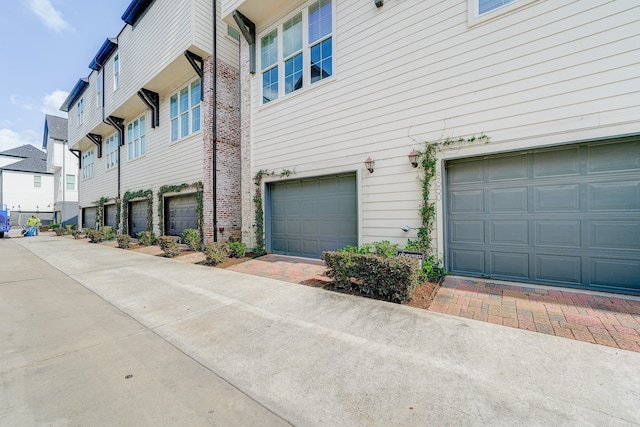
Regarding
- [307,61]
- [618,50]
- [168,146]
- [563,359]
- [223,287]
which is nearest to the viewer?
[563,359]

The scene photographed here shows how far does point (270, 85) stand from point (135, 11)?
9646mm

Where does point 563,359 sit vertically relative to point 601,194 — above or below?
below

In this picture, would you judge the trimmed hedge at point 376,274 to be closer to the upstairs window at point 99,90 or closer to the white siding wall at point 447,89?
the white siding wall at point 447,89

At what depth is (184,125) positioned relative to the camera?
10992 millimetres

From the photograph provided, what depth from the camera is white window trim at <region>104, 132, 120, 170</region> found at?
1577cm

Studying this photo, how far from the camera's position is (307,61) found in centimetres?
727

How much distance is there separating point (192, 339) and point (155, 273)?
4.36 meters

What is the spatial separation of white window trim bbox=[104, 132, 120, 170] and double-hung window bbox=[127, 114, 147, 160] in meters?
1.68

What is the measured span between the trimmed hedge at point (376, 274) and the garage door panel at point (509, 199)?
198 centimetres

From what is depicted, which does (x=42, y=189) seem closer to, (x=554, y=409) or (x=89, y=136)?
(x=89, y=136)

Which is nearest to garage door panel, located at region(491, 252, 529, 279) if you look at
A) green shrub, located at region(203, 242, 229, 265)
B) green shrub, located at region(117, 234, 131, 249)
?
green shrub, located at region(203, 242, 229, 265)

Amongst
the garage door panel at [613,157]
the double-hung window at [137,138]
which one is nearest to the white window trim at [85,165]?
the double-hung window at [137,138]

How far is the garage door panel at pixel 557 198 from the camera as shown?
417 cm

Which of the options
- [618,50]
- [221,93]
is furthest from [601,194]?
[221,93]
